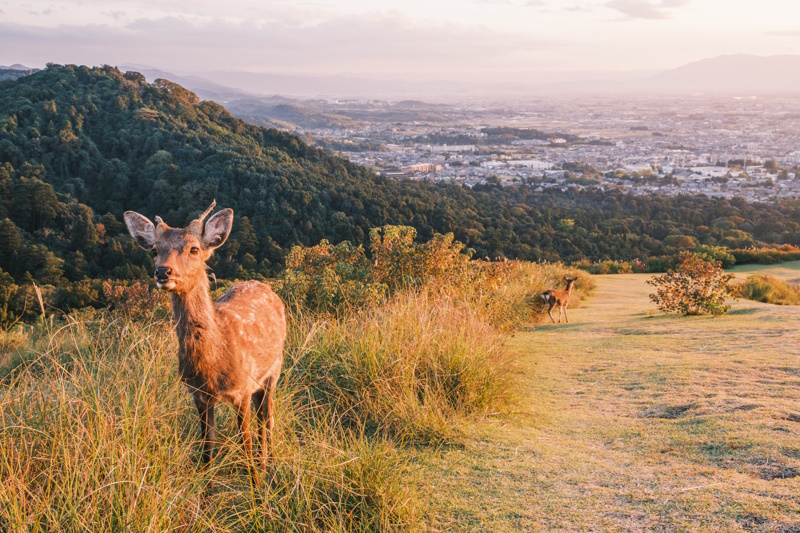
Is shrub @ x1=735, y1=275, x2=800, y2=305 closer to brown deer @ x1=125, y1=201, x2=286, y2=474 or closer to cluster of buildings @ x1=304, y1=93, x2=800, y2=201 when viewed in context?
brown deer @ x1=125, y1=201, x2=286, y2=474

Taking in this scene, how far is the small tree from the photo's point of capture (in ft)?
30.5

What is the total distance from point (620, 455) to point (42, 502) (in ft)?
10.9

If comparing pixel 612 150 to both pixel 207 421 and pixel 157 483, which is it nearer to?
pixel 207 421

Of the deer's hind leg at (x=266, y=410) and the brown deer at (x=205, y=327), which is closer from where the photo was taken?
the brown deer at (x=205, y=327)

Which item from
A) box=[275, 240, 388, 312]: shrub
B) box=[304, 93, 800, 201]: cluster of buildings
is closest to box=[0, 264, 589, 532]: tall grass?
box=[275, 240, 388, 312]: shrub

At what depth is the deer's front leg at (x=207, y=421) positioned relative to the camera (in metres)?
3.21

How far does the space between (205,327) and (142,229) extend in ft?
2.15

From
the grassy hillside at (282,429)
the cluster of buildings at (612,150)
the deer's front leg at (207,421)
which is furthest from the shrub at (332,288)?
the cluster of buildings at (612,150)

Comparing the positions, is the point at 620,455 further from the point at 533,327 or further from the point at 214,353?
the point at 533,327

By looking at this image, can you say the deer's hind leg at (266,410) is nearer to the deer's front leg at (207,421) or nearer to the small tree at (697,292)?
the deer's front leg at (207,421)

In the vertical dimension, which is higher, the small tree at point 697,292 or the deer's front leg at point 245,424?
the deer's front leg at point 245,424

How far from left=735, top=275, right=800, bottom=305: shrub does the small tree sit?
236 centimetres

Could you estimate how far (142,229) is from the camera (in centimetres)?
312

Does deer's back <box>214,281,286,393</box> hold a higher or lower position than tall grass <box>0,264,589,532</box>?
higher
